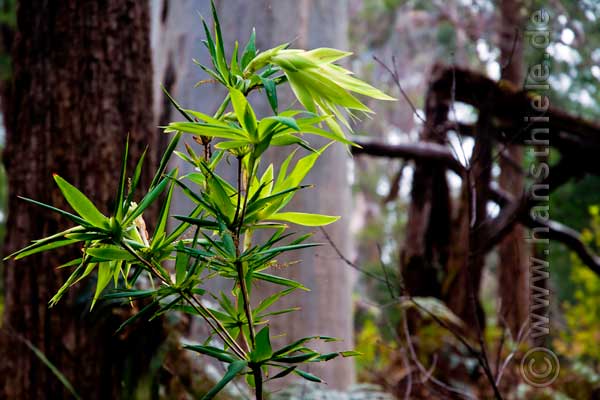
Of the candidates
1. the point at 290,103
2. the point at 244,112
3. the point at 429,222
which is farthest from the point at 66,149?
the point at 429,222

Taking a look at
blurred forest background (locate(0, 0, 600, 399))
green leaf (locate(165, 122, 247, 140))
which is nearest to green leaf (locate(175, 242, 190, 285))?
green leaf (locate(165, 122, 247, 140))

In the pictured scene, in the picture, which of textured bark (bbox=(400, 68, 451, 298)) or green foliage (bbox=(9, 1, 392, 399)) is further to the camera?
textured bark (bbox=(400, 68, 451, 298))

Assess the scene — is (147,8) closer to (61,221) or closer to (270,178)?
(61,221)

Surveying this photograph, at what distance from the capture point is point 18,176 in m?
1.47

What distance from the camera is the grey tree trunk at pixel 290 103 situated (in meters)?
1.85

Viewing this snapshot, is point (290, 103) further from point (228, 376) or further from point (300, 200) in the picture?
point (228, 376)

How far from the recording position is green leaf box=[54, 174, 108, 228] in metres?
0.38

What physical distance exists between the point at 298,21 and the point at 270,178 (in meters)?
1.68

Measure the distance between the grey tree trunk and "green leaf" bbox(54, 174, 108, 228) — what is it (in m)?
1.26

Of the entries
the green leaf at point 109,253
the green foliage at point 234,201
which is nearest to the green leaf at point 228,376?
the green foliage at point 234,201

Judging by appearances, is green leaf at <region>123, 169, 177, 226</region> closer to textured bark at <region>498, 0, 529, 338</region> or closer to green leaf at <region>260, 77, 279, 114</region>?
green leaf at <region>260, 77, 279, 114</region>

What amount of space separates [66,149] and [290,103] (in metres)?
0.69

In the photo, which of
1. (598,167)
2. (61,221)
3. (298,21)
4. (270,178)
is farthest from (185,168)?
(598,167)

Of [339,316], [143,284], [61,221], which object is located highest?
[61,221]
